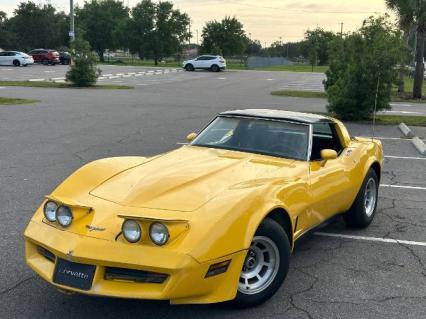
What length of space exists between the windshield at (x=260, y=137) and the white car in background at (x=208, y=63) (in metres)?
47.4

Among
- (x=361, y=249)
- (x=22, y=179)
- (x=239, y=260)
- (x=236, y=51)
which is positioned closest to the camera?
(x=239, y=260)

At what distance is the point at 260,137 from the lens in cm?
518

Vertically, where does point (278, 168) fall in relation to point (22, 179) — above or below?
above

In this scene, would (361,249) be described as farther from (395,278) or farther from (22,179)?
(22,179)

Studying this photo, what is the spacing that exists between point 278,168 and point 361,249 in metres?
1.48

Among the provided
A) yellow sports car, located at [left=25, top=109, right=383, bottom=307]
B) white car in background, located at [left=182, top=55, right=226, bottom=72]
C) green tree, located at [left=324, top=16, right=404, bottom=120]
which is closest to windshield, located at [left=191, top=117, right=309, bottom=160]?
yellow sports car, located at [left=25, top=109, right=383, bottom=307]

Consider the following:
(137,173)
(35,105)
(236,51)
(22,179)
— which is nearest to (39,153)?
(22,179)

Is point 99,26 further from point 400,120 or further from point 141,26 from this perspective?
point 400,120

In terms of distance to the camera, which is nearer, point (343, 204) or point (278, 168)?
point (278, 168)

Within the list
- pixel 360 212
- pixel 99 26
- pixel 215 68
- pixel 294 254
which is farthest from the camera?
pixel 99 26

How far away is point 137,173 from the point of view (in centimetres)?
436

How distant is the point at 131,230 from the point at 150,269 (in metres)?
0.31

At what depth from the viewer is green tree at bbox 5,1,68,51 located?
80.1 meters

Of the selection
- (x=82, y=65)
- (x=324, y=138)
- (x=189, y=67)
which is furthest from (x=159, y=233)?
(x=189, y=67)
